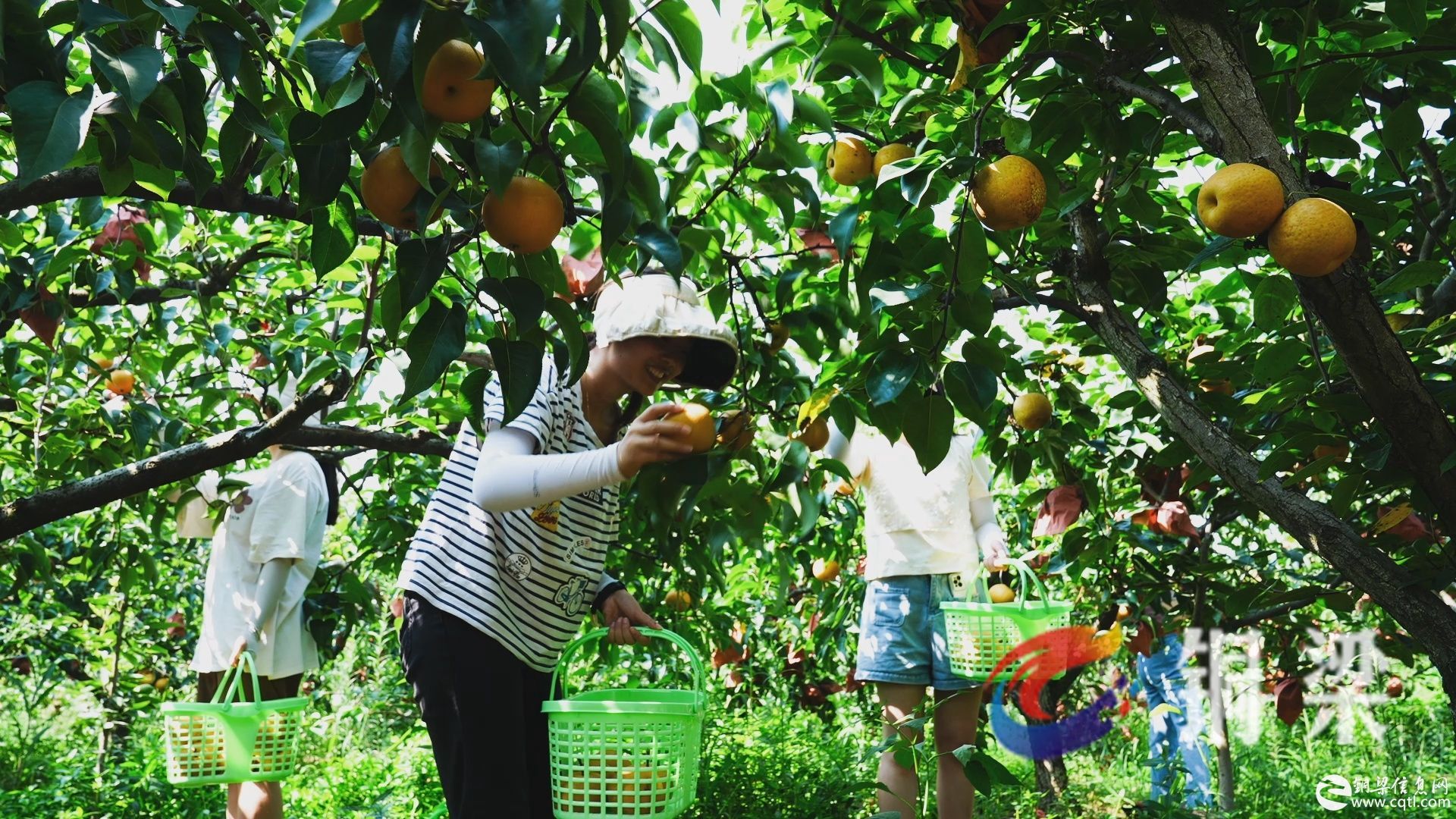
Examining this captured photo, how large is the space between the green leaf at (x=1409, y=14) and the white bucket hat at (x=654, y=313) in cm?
96

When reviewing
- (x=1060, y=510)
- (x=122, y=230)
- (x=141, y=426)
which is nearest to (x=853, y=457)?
(x=1060, y=510)

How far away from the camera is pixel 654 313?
1743 mm

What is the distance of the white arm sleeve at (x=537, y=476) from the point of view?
1.54 metres

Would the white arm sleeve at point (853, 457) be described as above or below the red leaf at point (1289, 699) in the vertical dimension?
above

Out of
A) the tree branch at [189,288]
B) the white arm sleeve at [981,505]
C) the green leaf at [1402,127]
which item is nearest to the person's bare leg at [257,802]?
the tree branch at [189,288]

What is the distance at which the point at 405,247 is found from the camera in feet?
2.99

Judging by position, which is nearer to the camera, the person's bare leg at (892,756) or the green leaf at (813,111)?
the green leaf at (813,111)

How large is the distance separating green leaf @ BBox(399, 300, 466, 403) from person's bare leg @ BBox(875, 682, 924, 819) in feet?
6.32

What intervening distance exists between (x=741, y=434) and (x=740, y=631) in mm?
3459

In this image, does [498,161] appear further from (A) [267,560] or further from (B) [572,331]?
(A) [267,560]

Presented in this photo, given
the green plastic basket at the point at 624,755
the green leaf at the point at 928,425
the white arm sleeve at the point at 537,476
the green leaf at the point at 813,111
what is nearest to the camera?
the green leaf at the point at 928,425

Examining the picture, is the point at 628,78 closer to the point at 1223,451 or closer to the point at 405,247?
the point at 405,247

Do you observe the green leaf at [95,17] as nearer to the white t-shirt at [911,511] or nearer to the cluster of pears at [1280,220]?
the cluster of pears at [1280,220]

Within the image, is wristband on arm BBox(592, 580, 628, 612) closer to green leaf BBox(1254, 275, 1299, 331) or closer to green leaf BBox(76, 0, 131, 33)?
green leaf BBox(1254, 275, 1299, 331)
